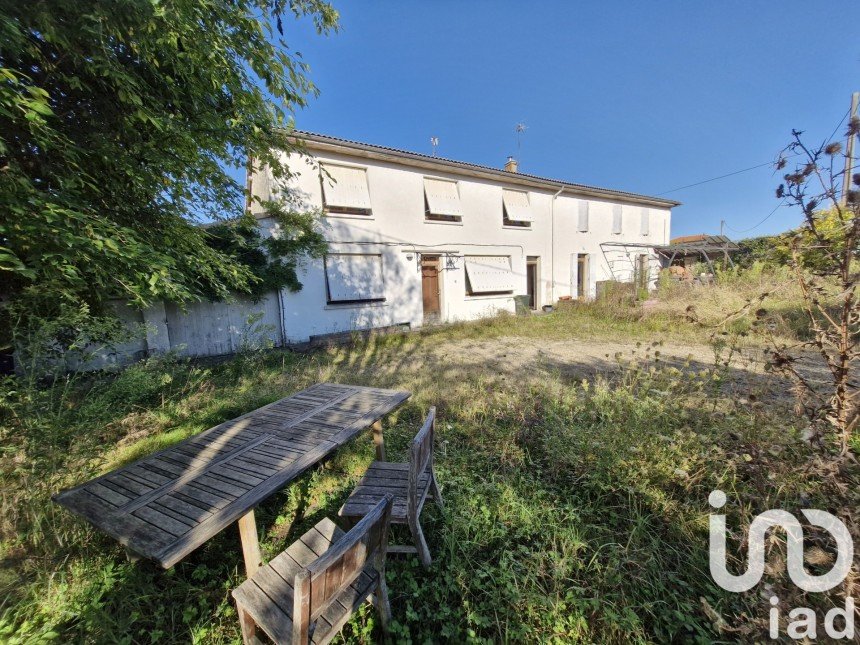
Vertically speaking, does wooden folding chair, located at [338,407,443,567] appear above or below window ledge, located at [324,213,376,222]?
below

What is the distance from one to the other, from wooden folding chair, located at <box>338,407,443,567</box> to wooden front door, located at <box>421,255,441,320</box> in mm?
8555

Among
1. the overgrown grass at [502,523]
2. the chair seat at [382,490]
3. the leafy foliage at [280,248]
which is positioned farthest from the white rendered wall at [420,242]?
the chair seat at [382,490]

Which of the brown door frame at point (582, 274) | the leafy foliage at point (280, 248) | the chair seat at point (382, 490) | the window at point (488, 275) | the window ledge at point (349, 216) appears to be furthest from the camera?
the brown door frame at point (582, 274)

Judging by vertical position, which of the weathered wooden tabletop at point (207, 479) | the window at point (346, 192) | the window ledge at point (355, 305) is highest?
the window at point (346, 192)

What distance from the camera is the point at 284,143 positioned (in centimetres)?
411

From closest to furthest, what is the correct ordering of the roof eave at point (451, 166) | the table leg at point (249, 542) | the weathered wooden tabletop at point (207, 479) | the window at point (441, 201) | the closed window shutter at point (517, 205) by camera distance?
the weathered wooden tabletop at point (207, 479) < the table leg at point (249, 542) < the roof eave at point (451, 166) < the window at point (441, 201) < the closed window shutter at point (517, 205)

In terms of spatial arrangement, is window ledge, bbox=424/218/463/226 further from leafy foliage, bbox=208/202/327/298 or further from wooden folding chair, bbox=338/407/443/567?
wooden folding chair, bbox=338/407/443/567

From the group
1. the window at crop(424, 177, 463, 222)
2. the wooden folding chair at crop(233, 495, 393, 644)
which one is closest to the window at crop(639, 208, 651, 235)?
the window at crop(424, 177, 463, 222)

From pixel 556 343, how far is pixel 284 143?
6759mm

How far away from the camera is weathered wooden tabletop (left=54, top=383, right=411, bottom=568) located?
1.45m

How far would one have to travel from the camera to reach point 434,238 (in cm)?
1057

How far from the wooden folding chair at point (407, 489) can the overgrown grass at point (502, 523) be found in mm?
205

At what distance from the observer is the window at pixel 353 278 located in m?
8.91

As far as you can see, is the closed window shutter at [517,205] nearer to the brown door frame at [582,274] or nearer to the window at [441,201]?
the window at [441,201]
